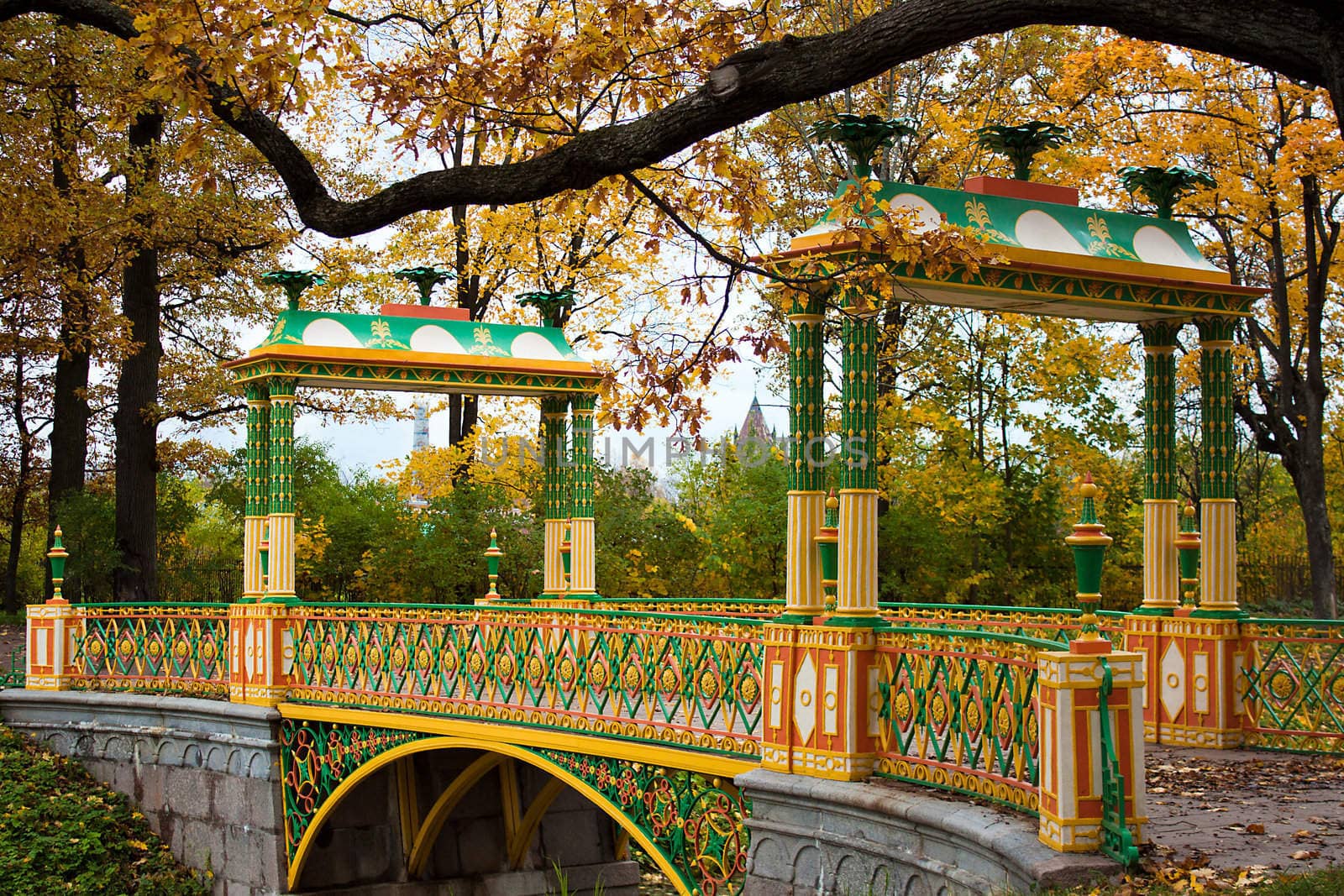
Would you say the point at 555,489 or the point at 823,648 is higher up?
the point at 555,489

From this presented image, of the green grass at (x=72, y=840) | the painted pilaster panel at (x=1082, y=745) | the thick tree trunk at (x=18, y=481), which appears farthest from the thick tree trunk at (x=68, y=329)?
the painted pilaster panel at (x=1082, y=745)

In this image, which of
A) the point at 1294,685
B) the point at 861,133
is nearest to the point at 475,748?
the point at 1294,685

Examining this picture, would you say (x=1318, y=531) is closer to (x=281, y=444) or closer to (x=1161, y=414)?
(x=1161, y=414)

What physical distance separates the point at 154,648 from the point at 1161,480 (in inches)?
468

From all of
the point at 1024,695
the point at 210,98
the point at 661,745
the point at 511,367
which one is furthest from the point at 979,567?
the point at 210,98

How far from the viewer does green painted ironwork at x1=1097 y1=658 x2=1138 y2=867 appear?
21.1ft

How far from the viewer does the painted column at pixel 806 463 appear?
9.55 meters

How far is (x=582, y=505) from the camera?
16578mm

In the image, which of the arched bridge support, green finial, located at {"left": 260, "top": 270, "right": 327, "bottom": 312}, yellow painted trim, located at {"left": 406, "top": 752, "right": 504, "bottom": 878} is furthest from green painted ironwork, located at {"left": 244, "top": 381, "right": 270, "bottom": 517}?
yellow painted trim, located at {"left": 406, "top": 752, "right": 504, "bottom": 878}

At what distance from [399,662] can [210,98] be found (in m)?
7.58

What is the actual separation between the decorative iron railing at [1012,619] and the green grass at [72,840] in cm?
899

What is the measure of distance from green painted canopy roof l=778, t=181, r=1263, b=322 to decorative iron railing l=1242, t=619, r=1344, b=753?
2.38 metres

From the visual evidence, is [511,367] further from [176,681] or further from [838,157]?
[838,157]

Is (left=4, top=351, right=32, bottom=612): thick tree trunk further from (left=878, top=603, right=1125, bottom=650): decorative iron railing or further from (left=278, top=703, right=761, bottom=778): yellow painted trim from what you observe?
(left=878, top=603, right=1125, bottom=650): decorative iron railing
